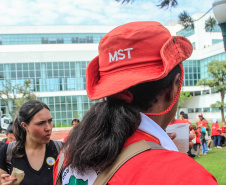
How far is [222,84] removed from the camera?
89.8 feet

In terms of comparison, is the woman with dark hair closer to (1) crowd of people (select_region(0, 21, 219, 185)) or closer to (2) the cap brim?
(1) crowd of people (select_region(0, 21, 219, 185))

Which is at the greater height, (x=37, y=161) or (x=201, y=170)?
(x=201, y=170)

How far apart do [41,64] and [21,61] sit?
2.89m

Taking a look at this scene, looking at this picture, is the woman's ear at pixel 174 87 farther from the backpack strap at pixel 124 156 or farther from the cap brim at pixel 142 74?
the backpack strap at pixel 124 156

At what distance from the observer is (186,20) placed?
562 centimetres

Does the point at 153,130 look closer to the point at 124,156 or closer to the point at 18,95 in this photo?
the point at 124,156

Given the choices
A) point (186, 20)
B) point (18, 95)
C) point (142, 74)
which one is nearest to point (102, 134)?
point (142, 74)

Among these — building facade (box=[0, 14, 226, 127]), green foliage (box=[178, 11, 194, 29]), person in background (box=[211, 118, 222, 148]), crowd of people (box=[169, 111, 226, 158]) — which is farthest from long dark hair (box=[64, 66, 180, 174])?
building facade (box=[0, 14, 226, 127])

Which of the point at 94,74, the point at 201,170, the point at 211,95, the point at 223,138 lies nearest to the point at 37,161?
the point at 94,74

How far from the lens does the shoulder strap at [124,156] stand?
900mm

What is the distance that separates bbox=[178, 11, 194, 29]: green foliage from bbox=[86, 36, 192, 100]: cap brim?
15.3 ft

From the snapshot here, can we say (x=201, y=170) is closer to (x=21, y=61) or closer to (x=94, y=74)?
(x=94, y=74)

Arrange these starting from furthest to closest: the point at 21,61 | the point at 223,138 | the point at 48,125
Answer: the point at 21,61, the point at 223,138, the point at 48,125

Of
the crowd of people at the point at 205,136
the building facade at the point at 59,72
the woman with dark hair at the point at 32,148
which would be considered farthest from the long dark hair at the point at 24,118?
the building facade at the point at 59,72
